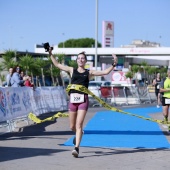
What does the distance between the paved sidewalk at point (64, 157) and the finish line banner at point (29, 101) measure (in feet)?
7.34

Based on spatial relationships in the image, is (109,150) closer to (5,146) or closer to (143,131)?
(5,146)

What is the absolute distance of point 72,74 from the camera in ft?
31.2

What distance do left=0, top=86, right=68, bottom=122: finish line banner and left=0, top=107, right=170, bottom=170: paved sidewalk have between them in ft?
7.34

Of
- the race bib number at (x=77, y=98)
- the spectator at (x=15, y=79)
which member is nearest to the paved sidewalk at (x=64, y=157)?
the race bib number at (x=77, y=98)

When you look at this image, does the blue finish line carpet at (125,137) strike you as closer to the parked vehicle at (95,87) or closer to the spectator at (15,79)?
the spectator at (15,79)

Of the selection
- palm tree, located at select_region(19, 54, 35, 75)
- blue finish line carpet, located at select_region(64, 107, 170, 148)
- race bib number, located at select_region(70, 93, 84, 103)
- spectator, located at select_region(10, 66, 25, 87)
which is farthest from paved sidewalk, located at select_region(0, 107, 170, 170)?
palm tree, located at select_region(19, 54, 35, 75)

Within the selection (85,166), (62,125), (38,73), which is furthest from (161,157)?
(38,73)

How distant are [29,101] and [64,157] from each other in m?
8.67

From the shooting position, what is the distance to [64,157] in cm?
891

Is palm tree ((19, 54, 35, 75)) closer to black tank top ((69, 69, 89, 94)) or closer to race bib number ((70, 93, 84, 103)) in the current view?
black tank top ((69, 69, 89, 94))

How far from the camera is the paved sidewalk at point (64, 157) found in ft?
26.4

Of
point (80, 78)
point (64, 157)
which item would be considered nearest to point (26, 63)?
point (80, 78)

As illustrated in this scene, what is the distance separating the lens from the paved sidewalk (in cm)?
805

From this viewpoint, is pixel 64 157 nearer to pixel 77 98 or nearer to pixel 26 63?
pixel 77 98
